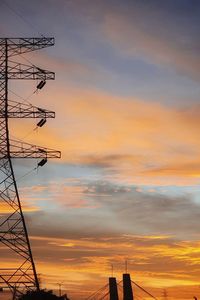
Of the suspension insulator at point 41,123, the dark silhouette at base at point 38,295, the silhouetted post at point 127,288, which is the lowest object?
the silhouetted post at point 127,288

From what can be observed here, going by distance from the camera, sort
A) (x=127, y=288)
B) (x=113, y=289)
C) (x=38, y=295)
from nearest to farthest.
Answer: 1. (x=127, y=288)
2. (x=113, y=289)
3. (x=38, y=295)

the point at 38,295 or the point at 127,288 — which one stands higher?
the point at 38,295

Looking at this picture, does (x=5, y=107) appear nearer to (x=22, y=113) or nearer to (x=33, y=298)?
(x=22, y=113)

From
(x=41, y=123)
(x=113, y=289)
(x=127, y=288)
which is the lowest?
(x=127, y=288)

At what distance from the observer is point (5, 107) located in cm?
10500

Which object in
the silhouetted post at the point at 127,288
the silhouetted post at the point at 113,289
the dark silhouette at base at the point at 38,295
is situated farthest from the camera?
the dark silhouette at base at the point at 38,295

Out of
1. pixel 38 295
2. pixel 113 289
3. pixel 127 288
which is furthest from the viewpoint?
pixel 38 295

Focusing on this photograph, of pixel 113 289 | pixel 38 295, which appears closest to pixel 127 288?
pixel 113 289

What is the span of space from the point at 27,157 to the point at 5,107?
281 inches

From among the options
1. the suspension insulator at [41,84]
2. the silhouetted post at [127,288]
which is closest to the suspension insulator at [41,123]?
the suspension insulator at [41,84]

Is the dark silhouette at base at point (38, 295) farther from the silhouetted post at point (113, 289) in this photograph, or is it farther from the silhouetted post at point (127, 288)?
the silhouetted post at point (127, 288)

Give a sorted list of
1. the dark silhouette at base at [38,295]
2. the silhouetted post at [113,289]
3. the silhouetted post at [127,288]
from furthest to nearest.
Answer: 1. the dark silhouette at base at [38,295]
2. the silhouetted post at [113,289]
3. the silhouetted post at [127,288]

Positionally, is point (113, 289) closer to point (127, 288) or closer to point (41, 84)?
point (127, 288)

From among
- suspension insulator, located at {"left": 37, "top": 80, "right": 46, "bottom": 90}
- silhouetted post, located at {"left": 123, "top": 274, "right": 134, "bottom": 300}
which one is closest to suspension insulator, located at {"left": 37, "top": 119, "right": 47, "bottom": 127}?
suspension insulator, located at {"left": 37, "top": 80, "right": 46, "bottom": 90}
